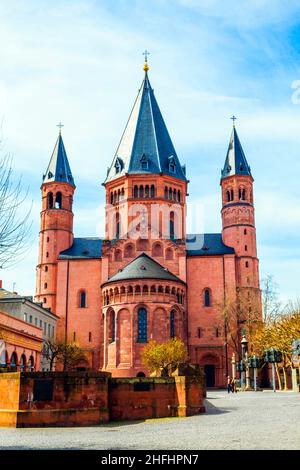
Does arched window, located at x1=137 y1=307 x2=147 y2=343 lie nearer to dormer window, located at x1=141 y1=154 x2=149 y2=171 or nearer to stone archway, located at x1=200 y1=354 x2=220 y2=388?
stone archway, located at x1=200 y1=354 x2=220 y2=388

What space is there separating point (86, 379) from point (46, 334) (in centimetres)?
4865

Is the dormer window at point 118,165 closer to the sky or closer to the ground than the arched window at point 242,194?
closer to the sky

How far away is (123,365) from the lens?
2576 inches

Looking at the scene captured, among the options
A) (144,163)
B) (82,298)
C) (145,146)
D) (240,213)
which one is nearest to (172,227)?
(240,213)

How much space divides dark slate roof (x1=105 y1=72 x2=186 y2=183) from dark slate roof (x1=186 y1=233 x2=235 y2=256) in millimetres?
8791

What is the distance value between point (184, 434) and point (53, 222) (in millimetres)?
64857

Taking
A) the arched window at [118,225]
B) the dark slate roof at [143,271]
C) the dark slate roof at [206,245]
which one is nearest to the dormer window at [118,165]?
the arched window at [118,225]

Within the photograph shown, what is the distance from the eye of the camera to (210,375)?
71938 mm

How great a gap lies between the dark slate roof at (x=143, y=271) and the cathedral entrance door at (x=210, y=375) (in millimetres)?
11618

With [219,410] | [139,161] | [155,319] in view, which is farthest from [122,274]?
[219,410]

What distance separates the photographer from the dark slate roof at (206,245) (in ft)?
253

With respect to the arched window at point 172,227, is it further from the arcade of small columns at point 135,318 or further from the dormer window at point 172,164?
the arcade of small columns at point 135,318
